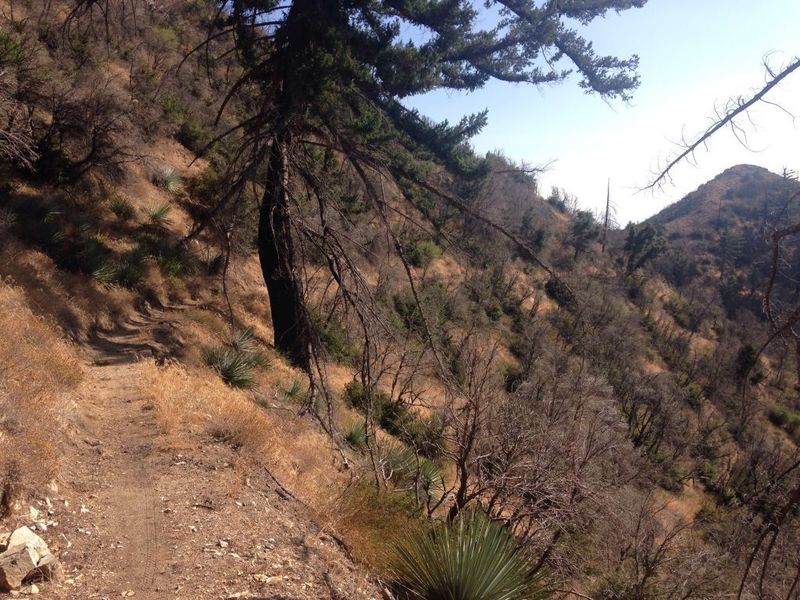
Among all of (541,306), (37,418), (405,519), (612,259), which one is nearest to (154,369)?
(37,418)

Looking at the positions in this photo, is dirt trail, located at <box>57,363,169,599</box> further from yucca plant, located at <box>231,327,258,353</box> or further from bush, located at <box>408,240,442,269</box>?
bush, located at <box>408,240,442,269</box>

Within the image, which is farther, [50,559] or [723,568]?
[723,568]

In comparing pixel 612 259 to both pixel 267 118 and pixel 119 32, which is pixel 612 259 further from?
pixel 267 118

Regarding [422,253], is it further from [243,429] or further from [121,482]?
[121,482]

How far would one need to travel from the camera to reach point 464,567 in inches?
155

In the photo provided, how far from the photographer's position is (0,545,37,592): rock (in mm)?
3062

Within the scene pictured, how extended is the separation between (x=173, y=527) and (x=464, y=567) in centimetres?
223

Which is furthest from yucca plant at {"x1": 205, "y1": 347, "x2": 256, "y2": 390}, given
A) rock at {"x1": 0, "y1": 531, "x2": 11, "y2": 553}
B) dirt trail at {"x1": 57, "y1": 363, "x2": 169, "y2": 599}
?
rock at {"x1": 0, "y1": 531, "x2": 11, "y2": 553}

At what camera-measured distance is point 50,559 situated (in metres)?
3.35

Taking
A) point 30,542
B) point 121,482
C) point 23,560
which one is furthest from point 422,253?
point 23,560

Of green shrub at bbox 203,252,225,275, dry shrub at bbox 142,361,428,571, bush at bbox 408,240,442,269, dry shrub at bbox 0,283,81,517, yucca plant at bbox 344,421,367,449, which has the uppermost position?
bush at bbox 408,240,442,269

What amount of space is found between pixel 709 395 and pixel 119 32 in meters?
34.2

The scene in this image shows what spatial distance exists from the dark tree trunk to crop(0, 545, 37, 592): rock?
11.8 feet

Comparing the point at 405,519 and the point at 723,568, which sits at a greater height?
the point at 405,519
